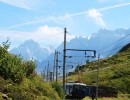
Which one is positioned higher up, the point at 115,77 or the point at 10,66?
the point at 115,77

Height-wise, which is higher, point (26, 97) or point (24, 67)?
point (24, 67)

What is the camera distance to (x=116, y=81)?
476 feet

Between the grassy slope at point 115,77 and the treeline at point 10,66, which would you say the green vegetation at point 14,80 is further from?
the grassy slope at point 115,77

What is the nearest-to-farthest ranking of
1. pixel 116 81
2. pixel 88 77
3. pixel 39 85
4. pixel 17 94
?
1. pixel 17 94
2. pixel 39 85
3. pixel 116 81
4. pixel 88 77

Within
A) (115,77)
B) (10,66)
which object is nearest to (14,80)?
(10,66)

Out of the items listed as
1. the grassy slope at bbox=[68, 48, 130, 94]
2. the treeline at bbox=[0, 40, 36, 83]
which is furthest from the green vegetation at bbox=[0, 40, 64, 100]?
the grassy slope at bbox=[68, 48, 130, 94]

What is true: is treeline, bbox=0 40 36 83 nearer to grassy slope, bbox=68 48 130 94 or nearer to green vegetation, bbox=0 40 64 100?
green vegetation, bbox=0 40 64 100

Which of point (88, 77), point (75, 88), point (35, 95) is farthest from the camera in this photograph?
point (88, 77)

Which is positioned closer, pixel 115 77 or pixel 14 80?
pixel 14 80

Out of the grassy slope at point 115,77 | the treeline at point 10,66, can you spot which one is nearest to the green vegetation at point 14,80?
the treeline at point 10,66

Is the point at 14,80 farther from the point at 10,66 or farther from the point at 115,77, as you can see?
the point at 115,77

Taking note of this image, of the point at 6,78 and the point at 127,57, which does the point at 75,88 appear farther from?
the point at 127,57

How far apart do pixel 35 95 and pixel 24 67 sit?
2845 millimetres

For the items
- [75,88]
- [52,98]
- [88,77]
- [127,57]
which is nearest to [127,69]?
[88,77]
